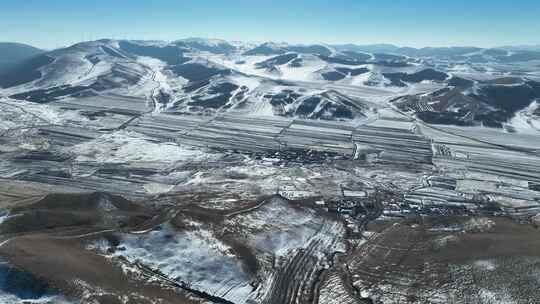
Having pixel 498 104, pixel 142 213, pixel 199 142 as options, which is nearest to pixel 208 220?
pixel 142 213

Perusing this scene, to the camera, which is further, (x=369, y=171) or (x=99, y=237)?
(x=369, y=171)

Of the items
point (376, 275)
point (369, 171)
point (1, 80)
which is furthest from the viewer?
point (1, 80)

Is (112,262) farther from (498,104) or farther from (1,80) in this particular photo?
(1,80)

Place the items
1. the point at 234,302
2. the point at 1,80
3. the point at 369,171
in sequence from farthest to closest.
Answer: the point at 1,80 → the point at 369,171 → the point at 234,302

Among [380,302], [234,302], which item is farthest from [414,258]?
[234,302]

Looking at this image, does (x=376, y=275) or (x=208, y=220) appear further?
(x=208, y=220)

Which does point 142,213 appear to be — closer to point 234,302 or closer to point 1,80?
point 234,302

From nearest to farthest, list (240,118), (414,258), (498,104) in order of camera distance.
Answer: (414,258), (240,118), (498,104)

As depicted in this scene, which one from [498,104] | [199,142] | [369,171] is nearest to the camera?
[369,171]

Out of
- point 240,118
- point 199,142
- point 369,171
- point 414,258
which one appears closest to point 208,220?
point 414,258
